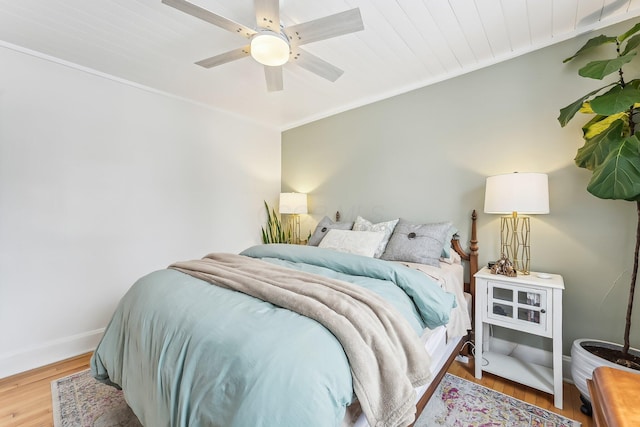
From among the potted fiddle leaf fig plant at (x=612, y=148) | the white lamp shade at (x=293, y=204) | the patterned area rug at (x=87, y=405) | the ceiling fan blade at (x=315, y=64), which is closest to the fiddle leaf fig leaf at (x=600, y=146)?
the potted fiddle leaf fig plant at (x=612, y=148)

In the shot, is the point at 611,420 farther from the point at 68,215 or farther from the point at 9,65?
the point at 9,65

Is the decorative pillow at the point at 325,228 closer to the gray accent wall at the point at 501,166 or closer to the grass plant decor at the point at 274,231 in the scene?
the gray accent wall at the point at 501,166

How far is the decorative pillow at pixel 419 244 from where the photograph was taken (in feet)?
7.36

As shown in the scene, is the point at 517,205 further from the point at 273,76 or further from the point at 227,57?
the point at 227,57

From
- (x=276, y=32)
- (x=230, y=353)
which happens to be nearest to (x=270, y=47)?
(x=276, y=32)

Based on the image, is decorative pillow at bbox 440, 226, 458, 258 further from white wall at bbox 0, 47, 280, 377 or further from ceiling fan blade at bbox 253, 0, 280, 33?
white wall at bbox 0, 47, 280, 377

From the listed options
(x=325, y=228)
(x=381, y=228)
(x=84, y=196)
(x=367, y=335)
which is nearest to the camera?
(x=367, y=335)

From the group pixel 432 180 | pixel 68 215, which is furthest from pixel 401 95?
pixel 68 215

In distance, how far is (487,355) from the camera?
221cm

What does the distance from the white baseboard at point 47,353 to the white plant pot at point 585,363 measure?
3681 millimetres

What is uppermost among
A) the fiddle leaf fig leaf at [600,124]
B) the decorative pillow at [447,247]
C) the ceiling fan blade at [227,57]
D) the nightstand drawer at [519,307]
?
the ceiling fan blade at [227,57]

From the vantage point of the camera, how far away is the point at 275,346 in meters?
0.93

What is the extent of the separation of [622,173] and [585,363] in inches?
43.6

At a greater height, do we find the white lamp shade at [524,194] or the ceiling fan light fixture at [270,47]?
the ceiling fan light fixture at [270,47]
